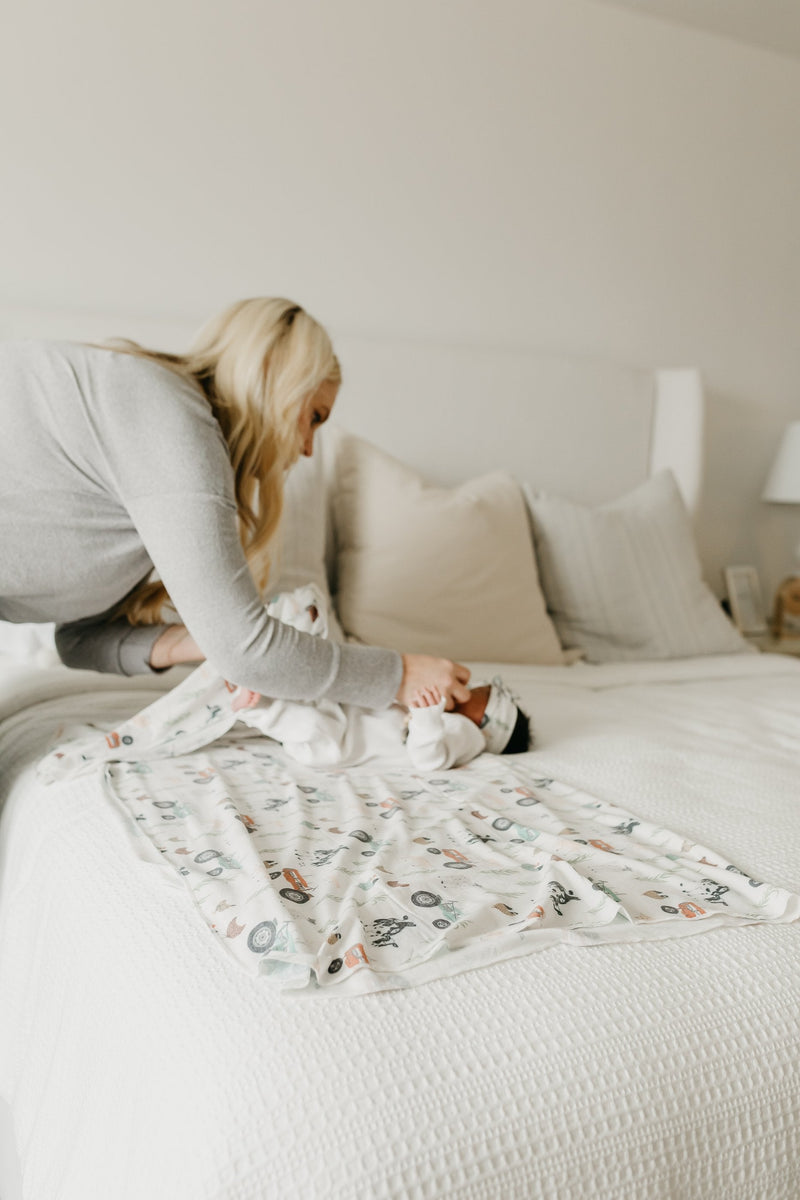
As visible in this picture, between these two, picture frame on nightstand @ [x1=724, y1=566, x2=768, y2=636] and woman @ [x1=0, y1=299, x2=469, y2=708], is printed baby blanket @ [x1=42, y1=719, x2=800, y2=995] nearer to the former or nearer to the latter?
woman @ [x1=0, y1=299, x2=469, y2=708]

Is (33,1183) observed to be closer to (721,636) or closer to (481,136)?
(721,636)

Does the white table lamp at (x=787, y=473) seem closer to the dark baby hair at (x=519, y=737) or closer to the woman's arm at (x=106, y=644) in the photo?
the dark baby hair at (x=519, y=737)

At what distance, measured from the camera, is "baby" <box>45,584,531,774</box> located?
4.77ft

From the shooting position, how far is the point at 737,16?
282 centimetres

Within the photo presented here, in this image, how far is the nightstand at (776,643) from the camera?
2.92 meters

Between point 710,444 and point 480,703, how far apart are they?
1.86m

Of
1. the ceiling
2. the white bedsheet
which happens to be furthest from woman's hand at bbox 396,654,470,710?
the ceiling

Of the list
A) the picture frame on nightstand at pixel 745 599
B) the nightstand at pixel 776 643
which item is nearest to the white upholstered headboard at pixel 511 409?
the picture frame on nightstand at pixel 745 599

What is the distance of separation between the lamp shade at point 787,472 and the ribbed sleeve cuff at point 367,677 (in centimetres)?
196

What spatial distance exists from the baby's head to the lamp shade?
1792 mm

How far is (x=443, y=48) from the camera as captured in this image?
8.32 ft

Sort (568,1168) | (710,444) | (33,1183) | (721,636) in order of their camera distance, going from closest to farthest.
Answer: (568,1168), (33,1183), (721,636), (710,444)

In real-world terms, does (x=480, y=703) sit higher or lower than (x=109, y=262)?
lower

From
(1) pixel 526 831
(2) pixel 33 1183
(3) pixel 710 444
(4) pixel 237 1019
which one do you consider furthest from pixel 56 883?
(3) pixel 710 444
